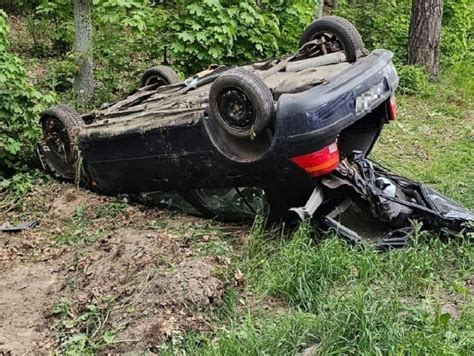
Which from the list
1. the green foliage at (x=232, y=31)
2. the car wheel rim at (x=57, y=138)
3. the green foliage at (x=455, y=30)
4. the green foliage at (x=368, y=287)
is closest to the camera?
the green foliage at (x=368, y=287)

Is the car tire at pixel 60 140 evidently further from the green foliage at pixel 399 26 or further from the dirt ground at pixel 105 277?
the green foliage at pixel 399 26

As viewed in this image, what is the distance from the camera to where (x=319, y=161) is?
4.17m

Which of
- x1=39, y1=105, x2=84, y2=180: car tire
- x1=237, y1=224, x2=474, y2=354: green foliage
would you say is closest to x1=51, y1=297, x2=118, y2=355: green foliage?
x1=237, y1=224, x2=474, y2=354: green foliage

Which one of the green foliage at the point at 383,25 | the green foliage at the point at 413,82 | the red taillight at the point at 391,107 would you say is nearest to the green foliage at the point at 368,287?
the red taillight at the point at 391,107

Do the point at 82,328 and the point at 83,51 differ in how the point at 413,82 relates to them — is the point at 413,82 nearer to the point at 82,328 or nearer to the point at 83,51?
the point at 83,51

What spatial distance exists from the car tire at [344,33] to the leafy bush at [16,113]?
2.82 meters

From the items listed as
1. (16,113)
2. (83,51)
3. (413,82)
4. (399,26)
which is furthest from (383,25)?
(16,113)

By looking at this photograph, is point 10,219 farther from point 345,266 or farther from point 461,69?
point 461,69

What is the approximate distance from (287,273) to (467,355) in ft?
4.14

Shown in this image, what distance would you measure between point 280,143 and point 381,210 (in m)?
0.88

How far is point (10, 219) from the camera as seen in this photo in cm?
558

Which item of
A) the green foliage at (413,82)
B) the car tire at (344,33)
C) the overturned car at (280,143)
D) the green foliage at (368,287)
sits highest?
the car tire at (344,33)

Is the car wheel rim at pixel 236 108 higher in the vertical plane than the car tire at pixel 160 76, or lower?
higher

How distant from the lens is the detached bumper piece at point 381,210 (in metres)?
4.23
